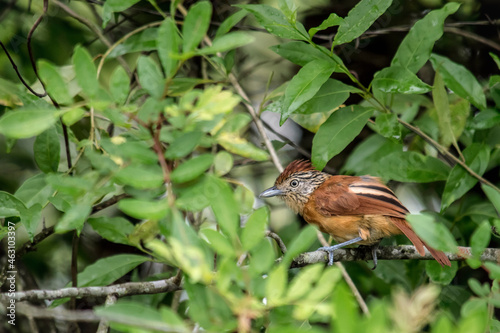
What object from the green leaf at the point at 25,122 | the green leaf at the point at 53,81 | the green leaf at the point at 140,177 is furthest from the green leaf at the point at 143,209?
the green leaf at the point at 53,81

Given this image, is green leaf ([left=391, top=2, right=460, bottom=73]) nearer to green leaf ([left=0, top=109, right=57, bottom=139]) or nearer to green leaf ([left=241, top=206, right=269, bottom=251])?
green leaf ([left=241, top=206, right=269, bottom=251])

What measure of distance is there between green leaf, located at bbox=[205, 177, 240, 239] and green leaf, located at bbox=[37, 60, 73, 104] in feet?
1.90

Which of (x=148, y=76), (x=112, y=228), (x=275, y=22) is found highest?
(x=148, y=76)

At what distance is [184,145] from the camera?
184 centimetres

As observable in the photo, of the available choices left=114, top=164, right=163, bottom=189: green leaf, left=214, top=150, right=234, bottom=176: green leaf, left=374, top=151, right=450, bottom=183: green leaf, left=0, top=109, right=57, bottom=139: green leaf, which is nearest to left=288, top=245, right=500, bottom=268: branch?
left=374, top=151, right=450, bottom=183: green leaf

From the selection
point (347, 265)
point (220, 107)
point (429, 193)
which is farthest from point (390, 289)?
point (220, 107)

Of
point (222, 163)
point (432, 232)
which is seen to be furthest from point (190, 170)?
point (222, 163)

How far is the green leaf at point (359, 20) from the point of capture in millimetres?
3064

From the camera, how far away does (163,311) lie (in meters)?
1.48

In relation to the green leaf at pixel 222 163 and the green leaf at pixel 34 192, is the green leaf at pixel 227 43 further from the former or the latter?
the green leaf at pixel 34 192

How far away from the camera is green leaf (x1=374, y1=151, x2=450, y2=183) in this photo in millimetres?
3688

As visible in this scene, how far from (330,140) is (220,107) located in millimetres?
1612

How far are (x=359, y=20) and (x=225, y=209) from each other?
68.9 inches

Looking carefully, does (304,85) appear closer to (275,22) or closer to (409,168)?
(275,22)
